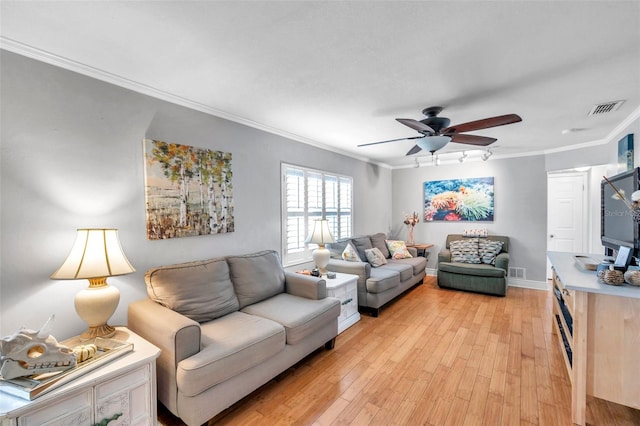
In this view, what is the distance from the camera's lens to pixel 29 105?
69.3 inches

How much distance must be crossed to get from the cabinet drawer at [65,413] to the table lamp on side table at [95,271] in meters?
0.45

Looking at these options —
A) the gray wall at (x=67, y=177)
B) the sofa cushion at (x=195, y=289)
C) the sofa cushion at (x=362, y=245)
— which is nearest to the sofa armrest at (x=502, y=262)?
the sofa cushion at (x=362, y=245)

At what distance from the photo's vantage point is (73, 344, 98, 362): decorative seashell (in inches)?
59.1

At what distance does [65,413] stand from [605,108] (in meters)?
4.76

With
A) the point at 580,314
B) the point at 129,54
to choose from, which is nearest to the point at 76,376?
the point at 129,54

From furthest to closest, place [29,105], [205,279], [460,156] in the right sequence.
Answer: [460,156], [205,279], [29,105]

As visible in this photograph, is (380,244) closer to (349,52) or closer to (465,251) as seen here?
(465,251)

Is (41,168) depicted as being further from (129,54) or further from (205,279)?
(205,279)

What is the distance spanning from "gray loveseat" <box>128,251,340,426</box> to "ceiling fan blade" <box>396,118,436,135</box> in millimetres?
1657

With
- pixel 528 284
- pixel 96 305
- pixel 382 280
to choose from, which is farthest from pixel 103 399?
pixel 528 284

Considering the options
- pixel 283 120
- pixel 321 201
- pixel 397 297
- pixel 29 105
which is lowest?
pixel 397 297

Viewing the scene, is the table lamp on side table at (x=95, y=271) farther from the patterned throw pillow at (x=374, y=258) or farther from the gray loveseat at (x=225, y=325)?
the patterned throw pillow at (x=374, y=258)

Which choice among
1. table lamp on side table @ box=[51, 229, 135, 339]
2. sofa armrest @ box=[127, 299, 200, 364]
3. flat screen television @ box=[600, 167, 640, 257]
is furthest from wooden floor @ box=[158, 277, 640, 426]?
flat screen television @ box=[600, 167, 640, 257]

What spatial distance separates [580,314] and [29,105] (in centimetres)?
378
